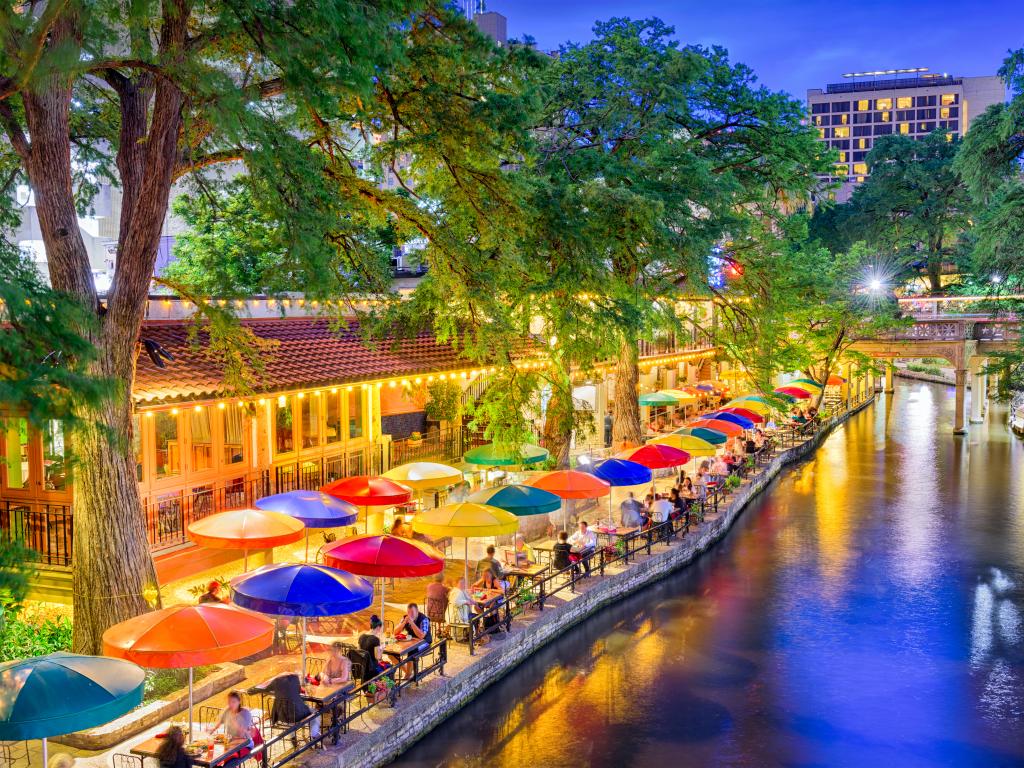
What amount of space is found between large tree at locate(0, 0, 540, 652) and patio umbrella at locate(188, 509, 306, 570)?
1427mm

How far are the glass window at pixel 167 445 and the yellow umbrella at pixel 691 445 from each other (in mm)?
13742

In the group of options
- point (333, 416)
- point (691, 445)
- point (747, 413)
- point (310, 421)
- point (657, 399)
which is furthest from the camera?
point (657, 399)

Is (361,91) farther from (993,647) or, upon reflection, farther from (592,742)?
(993,647)

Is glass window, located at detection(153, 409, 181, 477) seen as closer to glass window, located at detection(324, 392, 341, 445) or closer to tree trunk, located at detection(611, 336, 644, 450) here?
glass window, located at detection(324, 392, 341, 445)

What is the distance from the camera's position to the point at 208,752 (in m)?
10.4

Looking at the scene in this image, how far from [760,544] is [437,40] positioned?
1720 centimetres

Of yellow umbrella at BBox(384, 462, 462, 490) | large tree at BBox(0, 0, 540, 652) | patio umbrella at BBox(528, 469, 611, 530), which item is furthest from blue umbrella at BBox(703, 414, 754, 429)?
large tree at BBox(0, 0, 540, 652)

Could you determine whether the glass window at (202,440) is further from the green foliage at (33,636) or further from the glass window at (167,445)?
the green foliage at (33,636)

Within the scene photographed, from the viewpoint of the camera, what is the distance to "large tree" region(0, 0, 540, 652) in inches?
417

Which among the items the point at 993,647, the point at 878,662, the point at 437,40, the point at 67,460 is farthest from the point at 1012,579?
the point at 67,460

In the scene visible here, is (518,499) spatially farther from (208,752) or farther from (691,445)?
(691,445)

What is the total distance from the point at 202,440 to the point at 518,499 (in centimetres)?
639

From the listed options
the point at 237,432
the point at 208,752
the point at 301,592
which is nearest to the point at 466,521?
the point at 301,592

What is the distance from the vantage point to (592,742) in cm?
1329
